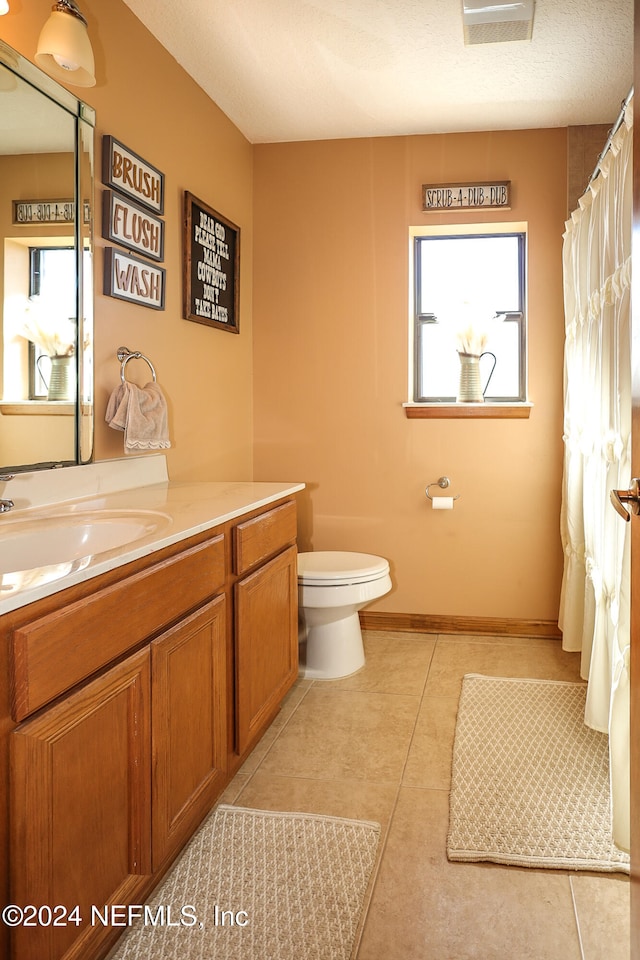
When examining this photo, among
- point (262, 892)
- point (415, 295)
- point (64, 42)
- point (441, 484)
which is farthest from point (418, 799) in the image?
point (415, 295)

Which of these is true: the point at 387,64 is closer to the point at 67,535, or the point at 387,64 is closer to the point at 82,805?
the point at 67,535

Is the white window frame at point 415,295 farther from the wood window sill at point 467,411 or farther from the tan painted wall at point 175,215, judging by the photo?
the tan painted wall at point 175,215

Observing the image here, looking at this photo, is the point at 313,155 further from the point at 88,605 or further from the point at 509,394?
the point at 88,605

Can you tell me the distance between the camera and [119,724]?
1399 millimetres

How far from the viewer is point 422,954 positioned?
4.86 ft

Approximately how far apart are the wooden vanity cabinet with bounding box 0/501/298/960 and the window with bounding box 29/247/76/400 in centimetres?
64

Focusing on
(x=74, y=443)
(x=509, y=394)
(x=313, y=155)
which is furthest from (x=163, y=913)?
(x=313, y=155)

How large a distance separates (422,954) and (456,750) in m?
0.91

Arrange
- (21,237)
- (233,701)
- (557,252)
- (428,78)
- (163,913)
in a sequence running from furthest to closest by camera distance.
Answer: (557,252)
(428,78)
(233,701)
(21,237)
(163,913)

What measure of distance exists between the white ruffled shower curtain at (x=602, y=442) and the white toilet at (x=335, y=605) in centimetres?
80

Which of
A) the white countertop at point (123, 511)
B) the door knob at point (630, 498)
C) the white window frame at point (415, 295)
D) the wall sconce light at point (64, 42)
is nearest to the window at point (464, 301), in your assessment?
the white window frame at point (415, 295)

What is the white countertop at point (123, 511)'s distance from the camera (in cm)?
119

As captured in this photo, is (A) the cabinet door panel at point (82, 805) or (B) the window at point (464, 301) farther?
(B) the window at point (464, 301)

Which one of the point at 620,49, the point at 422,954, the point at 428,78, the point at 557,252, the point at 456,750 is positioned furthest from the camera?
the point at 557,252
